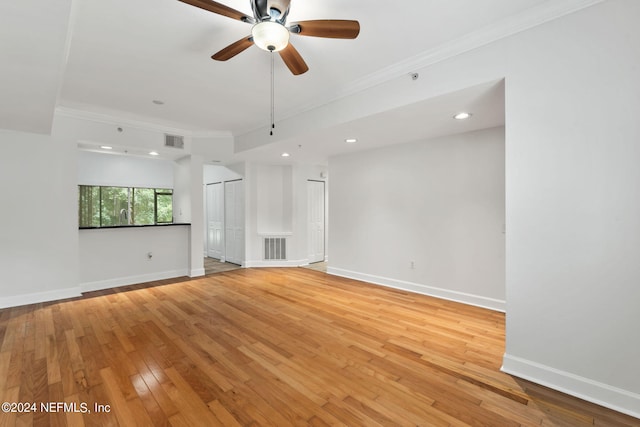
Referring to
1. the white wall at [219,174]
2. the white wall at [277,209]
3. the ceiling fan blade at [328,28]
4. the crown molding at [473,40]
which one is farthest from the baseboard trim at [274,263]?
the ceiling fan blade at [328,28]

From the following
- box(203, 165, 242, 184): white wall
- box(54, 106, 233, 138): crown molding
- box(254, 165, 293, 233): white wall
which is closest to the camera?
box(54, 106, 233, 138): crown molding

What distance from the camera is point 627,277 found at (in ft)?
6.07

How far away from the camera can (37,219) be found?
13.3 feet

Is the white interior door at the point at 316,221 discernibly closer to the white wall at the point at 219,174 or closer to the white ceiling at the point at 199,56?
the white wall at the point at 219,174

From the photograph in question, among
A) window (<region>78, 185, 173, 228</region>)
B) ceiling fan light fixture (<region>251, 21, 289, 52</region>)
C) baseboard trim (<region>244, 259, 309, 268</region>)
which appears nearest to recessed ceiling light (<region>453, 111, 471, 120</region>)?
ceiling fan light fixture (<region>251, 21, 289, 52</region>)

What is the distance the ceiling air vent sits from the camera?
5203 mm

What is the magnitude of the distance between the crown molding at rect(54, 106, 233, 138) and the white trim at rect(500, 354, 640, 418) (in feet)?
18.1

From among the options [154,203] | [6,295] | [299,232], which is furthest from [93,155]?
[299,232]

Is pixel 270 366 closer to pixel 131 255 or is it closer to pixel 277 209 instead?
pixel 131 255

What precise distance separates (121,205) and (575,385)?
9675mm

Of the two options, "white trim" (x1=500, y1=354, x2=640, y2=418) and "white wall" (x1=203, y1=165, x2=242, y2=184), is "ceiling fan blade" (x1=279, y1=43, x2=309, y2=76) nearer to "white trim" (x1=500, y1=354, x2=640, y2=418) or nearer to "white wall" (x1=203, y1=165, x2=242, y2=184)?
"white trim" (x1=500, y1=354, x2=640, y2=418)

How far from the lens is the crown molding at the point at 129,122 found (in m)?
4.24

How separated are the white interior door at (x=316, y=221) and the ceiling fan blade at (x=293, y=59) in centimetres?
449

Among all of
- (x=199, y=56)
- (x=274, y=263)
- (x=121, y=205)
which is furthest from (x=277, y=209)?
(x=121, y=205)
